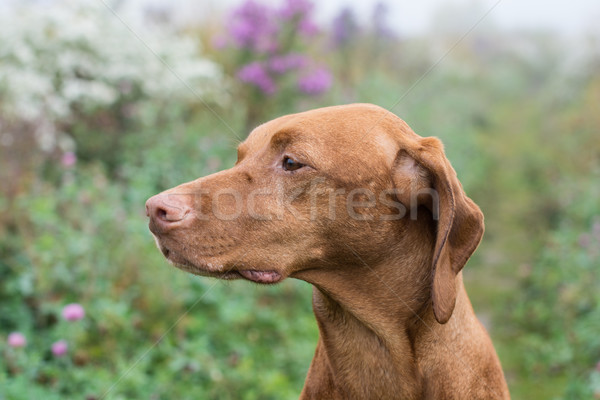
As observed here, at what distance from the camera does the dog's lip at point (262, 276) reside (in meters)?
2.33

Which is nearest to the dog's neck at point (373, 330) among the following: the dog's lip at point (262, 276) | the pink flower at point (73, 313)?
the dog's lip at point (262, 276)

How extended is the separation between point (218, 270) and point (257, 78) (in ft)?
19.9

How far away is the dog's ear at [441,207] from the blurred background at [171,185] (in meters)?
1.17

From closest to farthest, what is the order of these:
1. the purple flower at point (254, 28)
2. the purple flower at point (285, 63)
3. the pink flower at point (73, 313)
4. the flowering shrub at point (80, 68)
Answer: the pink flower at point (73, 313), the flowering shrub at point (80, 68), the purple flower at point (285, 63), the purple flower at point (254, 28)

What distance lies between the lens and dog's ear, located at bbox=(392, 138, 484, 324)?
2191 mm

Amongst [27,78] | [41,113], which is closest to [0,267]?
[41,113]

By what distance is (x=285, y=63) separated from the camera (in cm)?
813

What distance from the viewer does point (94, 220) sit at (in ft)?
15.6

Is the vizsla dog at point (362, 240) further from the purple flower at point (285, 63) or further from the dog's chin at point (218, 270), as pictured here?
the purple flower at point (285, 63)

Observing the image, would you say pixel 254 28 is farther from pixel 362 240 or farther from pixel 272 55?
pixel 362 240

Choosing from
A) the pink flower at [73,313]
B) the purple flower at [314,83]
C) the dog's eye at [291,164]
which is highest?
the dog's eye at [291,164]

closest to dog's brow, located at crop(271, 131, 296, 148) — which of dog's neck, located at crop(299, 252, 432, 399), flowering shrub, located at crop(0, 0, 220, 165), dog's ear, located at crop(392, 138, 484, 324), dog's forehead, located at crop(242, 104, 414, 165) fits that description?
dog's forehead, located at crop(242, 104, 414, 165)

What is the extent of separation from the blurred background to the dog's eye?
3.04ft

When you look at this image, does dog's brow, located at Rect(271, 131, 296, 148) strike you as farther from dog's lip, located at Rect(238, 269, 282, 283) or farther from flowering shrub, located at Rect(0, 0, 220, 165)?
flowering shrub, located at Rect(0, 0, 220, 165)
